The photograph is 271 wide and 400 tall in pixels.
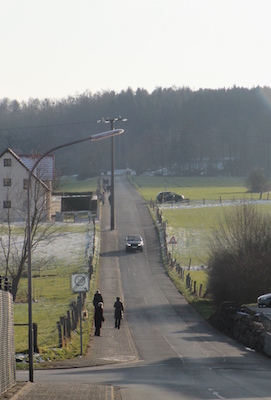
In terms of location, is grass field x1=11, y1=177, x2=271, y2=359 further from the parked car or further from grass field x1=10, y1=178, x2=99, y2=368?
the parked car

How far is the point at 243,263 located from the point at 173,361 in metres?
16.0

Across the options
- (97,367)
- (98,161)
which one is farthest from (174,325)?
(98,161)

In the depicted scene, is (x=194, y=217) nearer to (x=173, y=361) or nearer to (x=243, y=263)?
(x=243, y=263)

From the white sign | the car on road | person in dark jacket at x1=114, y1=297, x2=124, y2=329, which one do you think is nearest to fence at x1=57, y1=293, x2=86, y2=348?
the white sign

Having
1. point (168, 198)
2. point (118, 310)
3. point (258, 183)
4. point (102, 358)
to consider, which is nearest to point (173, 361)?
point (102, 358)

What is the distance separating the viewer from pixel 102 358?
2764 centimetres

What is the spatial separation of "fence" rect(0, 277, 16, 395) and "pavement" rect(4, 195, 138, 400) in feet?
0.80

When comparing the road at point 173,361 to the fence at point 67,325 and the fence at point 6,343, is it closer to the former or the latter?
the fence at point 6,343

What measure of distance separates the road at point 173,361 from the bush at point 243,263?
7.18ft

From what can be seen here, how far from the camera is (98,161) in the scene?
16688 centimetres

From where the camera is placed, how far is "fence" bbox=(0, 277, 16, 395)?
18.0m

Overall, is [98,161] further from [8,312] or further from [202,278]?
[8,312]

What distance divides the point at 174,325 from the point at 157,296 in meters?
11.1

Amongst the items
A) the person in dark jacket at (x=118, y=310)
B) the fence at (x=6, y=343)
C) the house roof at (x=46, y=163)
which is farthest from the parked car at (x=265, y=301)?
the house roof at (x=46, y=163)
